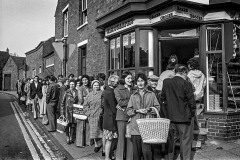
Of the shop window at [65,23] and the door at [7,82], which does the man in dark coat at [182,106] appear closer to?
the shop window at [65,23]

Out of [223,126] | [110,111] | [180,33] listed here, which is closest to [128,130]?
[110,111]

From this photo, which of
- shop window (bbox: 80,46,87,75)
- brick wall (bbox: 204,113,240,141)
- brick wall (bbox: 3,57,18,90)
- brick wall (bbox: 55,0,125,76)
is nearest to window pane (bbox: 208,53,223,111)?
brick wall (bbox: 204,113,240,141)

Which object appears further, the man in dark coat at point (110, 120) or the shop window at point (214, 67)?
the shop window at point (214, 67)

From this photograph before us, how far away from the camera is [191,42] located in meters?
7.79

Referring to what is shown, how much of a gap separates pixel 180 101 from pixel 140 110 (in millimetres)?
847

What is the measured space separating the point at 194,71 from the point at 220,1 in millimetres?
2278

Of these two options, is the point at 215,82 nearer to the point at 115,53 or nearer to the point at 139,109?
the point at 139,109

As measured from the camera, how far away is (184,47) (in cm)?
855

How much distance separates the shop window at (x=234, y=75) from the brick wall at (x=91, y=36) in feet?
15.4

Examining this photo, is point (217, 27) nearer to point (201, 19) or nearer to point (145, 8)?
point (201, 19)

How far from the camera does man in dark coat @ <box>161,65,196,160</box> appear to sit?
440 cm

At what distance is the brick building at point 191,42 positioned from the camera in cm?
638

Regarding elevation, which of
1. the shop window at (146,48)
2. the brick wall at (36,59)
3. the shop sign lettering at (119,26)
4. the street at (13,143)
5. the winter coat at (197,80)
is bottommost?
the street at (13,143)

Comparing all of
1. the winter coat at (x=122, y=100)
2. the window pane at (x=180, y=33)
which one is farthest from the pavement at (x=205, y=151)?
the window pane at (x=180, y=33)
